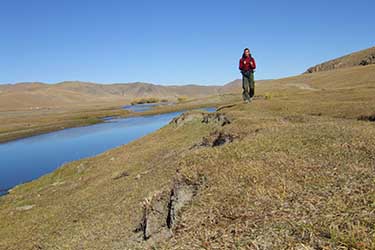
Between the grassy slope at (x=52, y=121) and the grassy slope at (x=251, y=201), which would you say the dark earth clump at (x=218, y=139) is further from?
the grassy slope at (x=52, y=121)

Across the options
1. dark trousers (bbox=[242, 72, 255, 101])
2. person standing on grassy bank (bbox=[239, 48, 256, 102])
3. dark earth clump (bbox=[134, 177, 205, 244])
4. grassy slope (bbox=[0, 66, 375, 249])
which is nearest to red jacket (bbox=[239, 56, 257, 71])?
person standing on grassy bank (bbox=[239, 48, 256, 102])

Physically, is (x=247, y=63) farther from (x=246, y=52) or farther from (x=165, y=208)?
(x=165, y=208)

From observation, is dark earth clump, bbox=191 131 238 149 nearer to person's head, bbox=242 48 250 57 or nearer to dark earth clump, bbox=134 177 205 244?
dark earth clump, bbox=134 177 205 244

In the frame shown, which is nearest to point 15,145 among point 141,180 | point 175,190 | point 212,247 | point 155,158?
point 155,158

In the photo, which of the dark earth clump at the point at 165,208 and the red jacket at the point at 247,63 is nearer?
the dark earth clump at the point at 165,208

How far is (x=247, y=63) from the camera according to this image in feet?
80.3

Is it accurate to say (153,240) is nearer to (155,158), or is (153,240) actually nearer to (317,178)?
(317,178)

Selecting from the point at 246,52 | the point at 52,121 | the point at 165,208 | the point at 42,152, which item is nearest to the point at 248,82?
the point at 246,52

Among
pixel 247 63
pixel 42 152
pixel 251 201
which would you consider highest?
pixel 247 63

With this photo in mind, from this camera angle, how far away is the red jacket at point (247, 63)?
24.3 meters

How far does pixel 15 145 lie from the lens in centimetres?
5538

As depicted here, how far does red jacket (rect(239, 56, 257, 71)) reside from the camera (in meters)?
24.3

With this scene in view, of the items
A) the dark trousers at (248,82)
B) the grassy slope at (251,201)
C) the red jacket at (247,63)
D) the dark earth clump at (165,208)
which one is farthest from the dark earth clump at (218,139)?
the dark trousers at (248,82)

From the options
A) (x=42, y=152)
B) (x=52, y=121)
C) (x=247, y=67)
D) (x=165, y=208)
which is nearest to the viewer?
(x=165, y=208)
